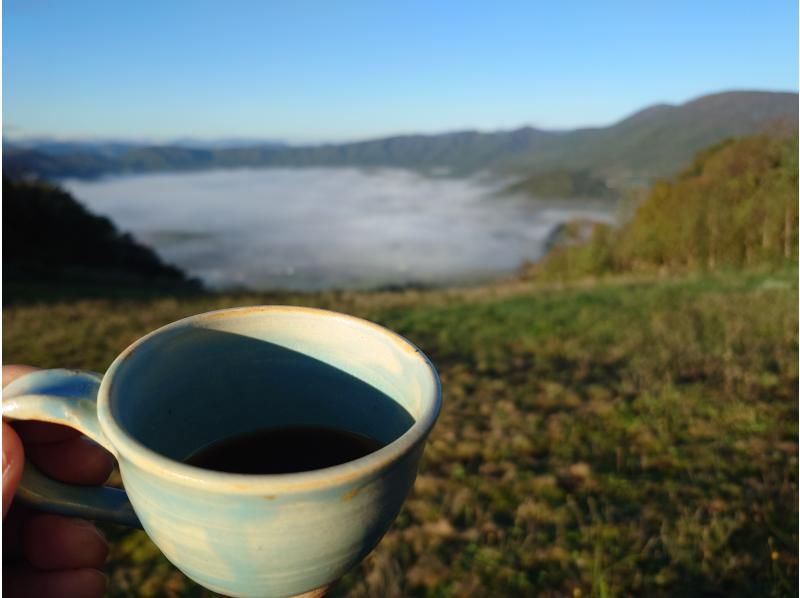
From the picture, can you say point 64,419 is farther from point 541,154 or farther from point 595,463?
point 541,154

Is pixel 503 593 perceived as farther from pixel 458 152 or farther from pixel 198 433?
pixel 458 152

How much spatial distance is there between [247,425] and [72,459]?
43 cm

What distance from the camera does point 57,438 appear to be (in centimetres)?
140

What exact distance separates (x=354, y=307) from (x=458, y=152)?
158 metres

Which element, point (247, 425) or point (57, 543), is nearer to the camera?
point (57, 543)

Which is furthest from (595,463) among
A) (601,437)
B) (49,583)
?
(49,583)

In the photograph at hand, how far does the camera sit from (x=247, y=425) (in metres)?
1.56

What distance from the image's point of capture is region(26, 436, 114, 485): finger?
1.37 meters

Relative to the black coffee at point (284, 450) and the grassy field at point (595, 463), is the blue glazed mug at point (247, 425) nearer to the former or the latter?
the black coffee at point (284, 450)

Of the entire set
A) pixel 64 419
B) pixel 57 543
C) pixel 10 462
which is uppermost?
pixel 64 419

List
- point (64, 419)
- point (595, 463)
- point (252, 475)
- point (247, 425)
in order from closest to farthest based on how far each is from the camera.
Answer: point (252, 475)
point (64, 419)
point (247, 425)
point (595, 463)

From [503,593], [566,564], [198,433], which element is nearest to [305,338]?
[198,433]

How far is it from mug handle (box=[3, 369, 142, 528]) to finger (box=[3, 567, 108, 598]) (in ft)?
1.23

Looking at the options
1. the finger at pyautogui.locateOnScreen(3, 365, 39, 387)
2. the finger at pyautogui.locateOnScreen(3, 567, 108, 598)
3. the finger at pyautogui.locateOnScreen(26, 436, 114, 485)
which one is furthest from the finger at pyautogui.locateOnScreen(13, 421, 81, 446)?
the finger at pyautogui.locateOnScreen(3, 567, 108, 598)
